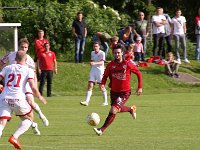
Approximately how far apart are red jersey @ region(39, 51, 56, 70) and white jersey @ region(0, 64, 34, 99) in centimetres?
1340

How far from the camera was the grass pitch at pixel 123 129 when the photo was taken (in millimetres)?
14398

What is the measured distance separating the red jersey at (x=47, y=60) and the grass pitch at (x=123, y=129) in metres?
2.70

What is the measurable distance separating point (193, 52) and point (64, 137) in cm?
2478

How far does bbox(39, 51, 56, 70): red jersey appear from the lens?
1087 inches

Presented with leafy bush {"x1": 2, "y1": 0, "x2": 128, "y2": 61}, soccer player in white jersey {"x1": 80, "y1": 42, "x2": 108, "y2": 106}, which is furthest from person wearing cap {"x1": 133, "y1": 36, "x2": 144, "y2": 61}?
soccer player in white jersey {"x1": 80, "y1": 42, "x2": 108, "y2": 106}

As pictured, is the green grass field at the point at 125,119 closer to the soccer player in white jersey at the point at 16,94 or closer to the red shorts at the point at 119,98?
the soccer player in white jersey at the point at 16,94

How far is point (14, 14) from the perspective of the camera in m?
38.8

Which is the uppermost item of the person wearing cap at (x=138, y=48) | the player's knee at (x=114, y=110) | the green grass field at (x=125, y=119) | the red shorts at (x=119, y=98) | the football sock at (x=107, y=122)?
the person wearing cap at (x=138, y=48)

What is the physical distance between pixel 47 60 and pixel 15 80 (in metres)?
13.7

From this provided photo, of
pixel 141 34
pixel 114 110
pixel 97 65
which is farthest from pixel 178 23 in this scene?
pixel 114 110

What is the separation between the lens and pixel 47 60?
90.6ft

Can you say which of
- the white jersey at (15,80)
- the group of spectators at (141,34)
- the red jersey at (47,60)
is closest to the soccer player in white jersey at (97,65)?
the red jersey at (47,60)

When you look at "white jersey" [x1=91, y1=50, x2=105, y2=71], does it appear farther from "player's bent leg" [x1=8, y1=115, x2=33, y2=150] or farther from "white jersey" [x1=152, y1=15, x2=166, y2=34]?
"player's bent leg" [x1=8, y1=115, x2=33, y2=150]

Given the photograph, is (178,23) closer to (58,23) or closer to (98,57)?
(58,23)
